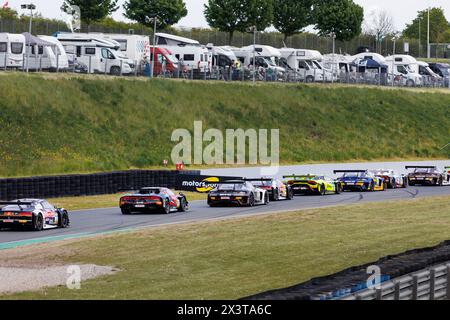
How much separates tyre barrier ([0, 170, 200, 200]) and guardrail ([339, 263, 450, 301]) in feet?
81.2

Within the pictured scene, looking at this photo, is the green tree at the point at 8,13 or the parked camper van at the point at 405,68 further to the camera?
the green tree at the point at 8,13

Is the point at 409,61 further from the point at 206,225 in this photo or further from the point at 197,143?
the point at 206,225

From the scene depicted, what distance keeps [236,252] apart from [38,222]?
7.00 m

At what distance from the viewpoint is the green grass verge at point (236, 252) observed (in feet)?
61.8

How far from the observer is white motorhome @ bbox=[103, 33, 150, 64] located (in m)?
67.5

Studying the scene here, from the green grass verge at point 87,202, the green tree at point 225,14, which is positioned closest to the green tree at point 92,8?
the green tree at point 225,14

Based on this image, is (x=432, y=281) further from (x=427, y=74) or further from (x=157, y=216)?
(x=427, y=74)

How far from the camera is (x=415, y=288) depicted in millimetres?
12867

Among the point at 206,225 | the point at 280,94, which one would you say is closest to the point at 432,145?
the point at 280,94

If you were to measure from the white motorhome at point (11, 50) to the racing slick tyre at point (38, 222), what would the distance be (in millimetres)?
29150

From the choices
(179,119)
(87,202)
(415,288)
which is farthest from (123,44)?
(415,288)

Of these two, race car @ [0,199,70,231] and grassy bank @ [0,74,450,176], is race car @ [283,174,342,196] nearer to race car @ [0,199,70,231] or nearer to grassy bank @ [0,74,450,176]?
grassy bank @ [0,74,450,176]

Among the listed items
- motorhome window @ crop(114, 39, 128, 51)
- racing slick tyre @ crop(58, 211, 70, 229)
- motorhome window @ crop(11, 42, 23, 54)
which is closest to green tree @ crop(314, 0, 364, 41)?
motorhome window @ crop(114, 39, 128, 51)

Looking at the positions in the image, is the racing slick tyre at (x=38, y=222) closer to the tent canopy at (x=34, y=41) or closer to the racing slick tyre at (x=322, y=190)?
the racing slick tyre at (x=322, y=190)
